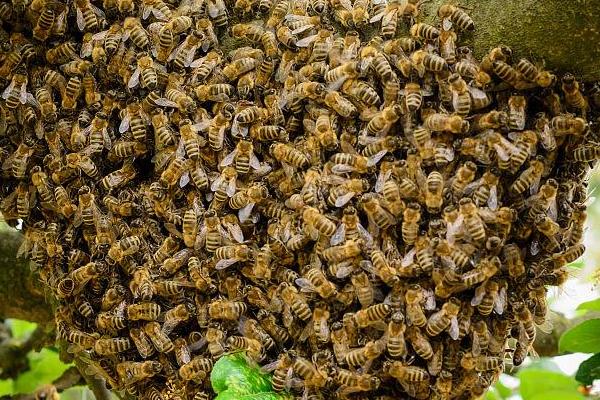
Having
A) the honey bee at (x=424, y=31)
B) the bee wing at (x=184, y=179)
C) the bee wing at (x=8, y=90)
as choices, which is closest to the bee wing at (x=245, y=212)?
the bee wing at (x=184, y=179)

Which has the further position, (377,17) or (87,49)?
(87,49)

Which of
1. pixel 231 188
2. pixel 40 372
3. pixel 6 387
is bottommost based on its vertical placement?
pixel 6 387

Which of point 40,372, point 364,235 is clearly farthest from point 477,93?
point 40,372

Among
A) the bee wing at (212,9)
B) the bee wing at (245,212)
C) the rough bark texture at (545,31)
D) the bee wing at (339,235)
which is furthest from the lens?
the bee wing at (212,9)

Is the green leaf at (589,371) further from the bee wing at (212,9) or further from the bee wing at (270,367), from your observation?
the bee wing at (212,9)

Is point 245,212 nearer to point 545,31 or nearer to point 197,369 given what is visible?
point 197,369

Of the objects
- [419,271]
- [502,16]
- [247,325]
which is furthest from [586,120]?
[247,325]

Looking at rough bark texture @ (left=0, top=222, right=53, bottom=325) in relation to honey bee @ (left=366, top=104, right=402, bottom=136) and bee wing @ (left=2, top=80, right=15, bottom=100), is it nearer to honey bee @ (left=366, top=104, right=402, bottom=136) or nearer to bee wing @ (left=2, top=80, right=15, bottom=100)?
bee wing @ (left=2, top=80, right=15, bottom=100)
